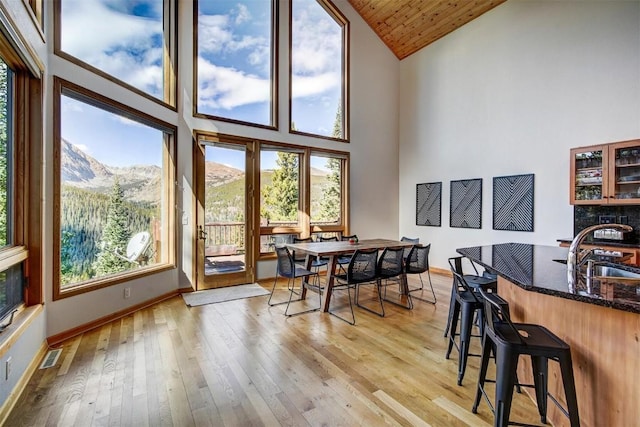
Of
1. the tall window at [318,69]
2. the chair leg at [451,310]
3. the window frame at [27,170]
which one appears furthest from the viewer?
the tall window at [318,69]

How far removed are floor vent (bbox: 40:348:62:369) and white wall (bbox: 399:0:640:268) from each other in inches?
223

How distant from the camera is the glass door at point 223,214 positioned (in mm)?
4770

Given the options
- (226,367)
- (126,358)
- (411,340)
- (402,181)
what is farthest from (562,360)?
(402,181)

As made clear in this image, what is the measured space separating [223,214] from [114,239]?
1.64 meters

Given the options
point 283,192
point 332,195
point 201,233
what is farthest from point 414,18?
point 201,233

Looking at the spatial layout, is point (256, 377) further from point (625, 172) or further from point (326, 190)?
point (625, 172)

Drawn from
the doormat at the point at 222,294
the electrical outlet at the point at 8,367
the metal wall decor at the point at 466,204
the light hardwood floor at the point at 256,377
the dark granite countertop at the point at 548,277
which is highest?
the metal wall decor at the point at 466,204

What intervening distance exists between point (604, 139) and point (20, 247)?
634cm

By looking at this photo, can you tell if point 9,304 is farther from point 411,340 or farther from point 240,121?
point 240,121

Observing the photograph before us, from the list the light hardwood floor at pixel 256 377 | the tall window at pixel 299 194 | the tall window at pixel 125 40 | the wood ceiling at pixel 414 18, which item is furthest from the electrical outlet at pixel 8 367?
the wood ceiling at pixel 414 18

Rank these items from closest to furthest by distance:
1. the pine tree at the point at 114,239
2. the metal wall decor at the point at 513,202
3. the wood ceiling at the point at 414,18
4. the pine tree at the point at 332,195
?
the pine tree at the point at 114,239 < the metal wall decor at the point at 513,202 < the wood ceiling at the point at 414,18 < the pine tree at the point at 332,195

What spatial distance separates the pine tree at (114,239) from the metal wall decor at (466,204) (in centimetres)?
522

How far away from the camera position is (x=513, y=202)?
192 inches

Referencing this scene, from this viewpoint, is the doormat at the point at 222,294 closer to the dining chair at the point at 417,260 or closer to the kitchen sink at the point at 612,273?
the dining chair at the point at 417,260
